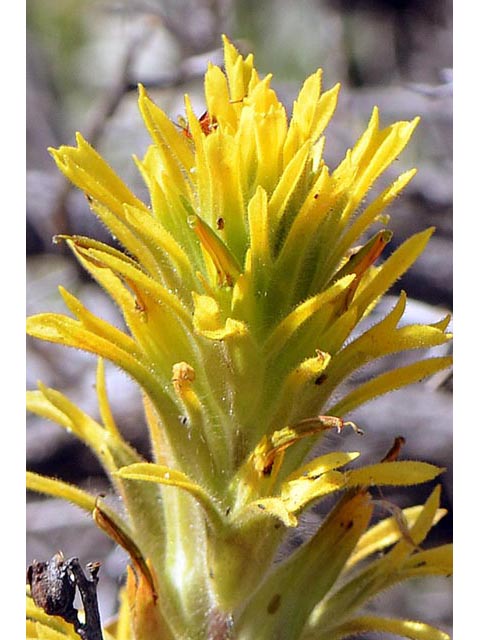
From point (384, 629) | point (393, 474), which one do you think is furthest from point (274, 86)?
point (384, 629)

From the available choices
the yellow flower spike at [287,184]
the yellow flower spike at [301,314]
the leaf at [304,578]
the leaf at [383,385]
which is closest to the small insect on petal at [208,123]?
the yellow flower spike at [287,184]

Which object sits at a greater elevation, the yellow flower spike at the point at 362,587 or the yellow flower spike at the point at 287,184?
the yellow flower spike at the point at 287,184

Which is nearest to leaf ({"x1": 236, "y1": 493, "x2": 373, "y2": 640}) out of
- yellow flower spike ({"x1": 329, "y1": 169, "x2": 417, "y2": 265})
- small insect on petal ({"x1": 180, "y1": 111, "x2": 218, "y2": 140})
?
yellow flower spike ({"x1": 329, "y1": 169, "x2": 417, "y2": 265})

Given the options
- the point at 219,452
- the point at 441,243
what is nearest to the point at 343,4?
the point at 441,243

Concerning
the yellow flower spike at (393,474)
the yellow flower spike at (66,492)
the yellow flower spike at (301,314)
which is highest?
the yellow flower spike at (301,314)

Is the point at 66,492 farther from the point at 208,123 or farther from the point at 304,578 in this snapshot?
the point at 208,123

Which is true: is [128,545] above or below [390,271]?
below

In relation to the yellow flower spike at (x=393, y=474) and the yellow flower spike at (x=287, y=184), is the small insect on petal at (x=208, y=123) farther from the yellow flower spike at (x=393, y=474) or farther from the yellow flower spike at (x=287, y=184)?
the yellow flower spike at (x=393, y=474)
